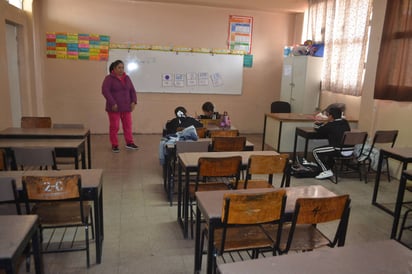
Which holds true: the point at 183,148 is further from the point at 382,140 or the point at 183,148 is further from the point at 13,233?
the point at 382,140

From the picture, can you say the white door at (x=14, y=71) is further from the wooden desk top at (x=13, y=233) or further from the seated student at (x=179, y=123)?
the wooden desk top at (x=13, y=233)

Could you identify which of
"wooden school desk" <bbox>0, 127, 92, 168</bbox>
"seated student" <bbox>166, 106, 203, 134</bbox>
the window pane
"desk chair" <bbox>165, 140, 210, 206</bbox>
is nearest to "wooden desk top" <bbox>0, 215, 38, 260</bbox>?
"desk chair" <bbox>165, 140, 210, 206</bbox>

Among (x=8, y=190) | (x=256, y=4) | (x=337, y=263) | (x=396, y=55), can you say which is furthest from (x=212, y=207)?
(x=256, y=4)

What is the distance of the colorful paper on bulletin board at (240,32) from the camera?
295 inches

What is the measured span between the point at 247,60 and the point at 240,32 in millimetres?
672

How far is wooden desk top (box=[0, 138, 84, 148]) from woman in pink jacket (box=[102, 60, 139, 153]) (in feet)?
6.81

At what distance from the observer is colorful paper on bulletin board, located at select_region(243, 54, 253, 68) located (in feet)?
25.4

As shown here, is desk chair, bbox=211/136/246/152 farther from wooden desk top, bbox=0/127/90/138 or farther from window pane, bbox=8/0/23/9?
window pane, bbox=8/0/23/9

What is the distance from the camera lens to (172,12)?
716 centimetres

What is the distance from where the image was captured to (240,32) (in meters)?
7.56

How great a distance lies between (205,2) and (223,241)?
20.2 ft

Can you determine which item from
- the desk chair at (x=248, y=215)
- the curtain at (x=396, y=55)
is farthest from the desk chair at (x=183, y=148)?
the curtain at (x=396, y=55)

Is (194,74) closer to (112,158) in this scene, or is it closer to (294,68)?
(294,68)

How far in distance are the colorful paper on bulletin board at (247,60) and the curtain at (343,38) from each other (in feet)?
5.01
